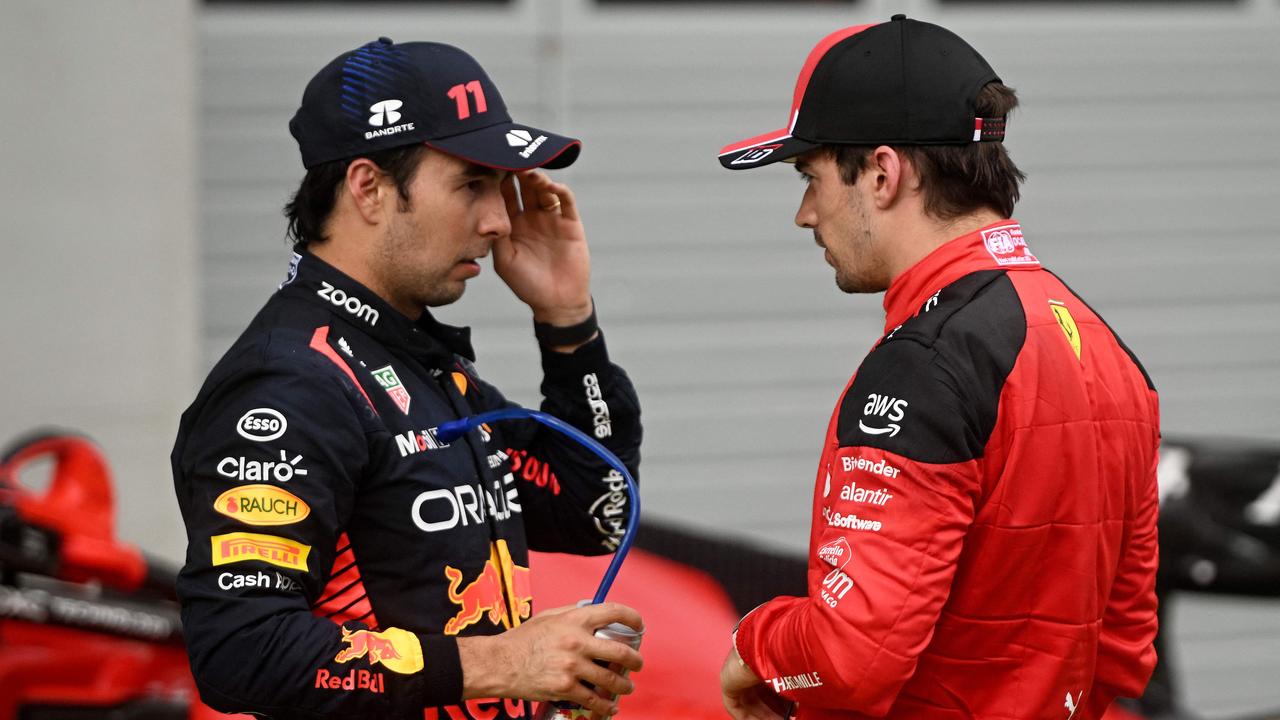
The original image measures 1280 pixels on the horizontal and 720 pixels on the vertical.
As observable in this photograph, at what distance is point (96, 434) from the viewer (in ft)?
17.4

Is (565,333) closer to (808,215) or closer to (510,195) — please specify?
(510,195)

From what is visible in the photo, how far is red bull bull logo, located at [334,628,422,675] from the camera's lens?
1948 millimetres

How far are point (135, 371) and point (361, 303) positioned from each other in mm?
3434

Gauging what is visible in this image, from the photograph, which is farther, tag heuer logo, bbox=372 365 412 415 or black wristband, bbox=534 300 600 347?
black wristband, bbox=534 300 600 347

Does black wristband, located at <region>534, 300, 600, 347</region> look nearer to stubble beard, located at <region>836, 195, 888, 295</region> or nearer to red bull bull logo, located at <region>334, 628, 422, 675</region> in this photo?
stubble beard, located at <region>836, 195, 888, 295</region>

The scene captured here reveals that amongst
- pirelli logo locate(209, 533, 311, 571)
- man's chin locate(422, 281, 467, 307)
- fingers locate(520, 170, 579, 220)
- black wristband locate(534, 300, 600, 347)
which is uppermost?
fingers locate(520, 170, 579, 220)

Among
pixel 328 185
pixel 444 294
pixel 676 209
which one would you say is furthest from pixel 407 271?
pixel 676 209

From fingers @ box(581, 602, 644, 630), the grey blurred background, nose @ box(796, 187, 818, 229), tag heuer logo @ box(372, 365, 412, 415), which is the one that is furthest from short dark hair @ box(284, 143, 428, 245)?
the grey blurred background

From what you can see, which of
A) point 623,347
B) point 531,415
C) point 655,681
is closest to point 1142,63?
point 623,347

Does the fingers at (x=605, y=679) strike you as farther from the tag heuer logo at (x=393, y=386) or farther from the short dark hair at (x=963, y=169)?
the short dark hair at (x=963, y=169)

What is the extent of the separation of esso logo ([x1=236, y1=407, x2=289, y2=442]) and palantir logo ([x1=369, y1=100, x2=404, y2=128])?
48cm

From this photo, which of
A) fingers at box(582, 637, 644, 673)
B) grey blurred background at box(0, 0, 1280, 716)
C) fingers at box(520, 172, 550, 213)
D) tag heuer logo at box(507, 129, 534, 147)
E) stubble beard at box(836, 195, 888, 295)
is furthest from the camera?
grey blurred background at box(0, 0, 1280, 716)

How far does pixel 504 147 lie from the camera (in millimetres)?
2201

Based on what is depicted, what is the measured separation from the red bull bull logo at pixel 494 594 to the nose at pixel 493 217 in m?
0.48
